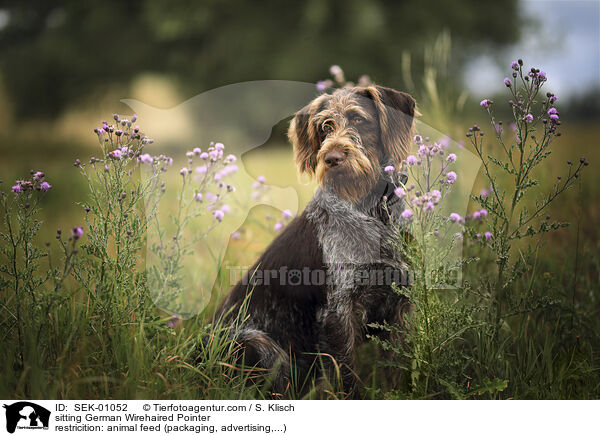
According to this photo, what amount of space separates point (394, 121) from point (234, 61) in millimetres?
3649

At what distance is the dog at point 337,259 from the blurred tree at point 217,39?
1777 millimetres

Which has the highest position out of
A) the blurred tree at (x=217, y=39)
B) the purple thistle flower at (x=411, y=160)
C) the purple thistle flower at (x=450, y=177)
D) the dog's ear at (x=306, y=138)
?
the blurred tree at (x=217, y=39)

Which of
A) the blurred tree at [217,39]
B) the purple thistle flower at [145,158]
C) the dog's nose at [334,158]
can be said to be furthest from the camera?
the blurred tree at [217,39]

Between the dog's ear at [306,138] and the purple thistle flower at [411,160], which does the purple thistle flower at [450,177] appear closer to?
the purple thistle flower at [411,160]

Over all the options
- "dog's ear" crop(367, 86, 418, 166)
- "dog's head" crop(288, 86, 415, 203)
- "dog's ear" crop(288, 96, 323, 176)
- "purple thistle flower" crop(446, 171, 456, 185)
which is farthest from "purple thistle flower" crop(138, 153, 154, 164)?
"purple thistle flower" crop(446, 171, 456, 185)

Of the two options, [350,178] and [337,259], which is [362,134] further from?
[337,259]

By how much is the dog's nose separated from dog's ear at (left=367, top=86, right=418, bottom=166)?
1.20 feet

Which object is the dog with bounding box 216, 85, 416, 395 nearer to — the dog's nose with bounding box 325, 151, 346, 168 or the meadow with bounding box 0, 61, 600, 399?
the dog's nose with bounding box 325, 151, 346, 168

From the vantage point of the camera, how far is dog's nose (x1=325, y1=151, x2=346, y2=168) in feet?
10.4

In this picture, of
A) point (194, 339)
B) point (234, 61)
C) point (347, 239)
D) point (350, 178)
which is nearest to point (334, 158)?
point (350, 178)

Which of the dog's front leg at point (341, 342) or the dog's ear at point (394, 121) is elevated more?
the dog's ear at point (394, 121)

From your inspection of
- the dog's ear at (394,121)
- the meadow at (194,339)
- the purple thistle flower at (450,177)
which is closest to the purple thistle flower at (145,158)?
the meadow at (194,339)

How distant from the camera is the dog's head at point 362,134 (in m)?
3.23

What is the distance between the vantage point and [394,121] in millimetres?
3320
